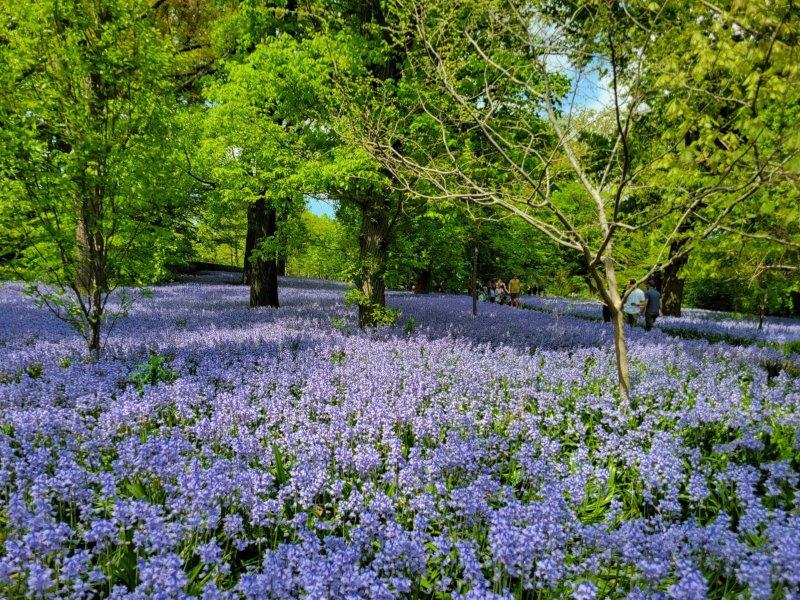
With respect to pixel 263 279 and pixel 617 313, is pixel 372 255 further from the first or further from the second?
pixel 617 313

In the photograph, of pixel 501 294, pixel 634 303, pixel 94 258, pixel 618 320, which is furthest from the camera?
pixel 501 294

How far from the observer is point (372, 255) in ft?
37.0

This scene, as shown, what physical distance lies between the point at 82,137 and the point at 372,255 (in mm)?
5971

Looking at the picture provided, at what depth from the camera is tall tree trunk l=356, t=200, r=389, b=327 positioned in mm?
11156

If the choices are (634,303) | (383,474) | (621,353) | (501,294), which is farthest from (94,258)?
(501,294)

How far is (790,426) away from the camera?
19.2ft

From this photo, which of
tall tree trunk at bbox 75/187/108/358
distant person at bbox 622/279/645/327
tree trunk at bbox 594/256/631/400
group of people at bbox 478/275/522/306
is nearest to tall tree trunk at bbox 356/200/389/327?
tall tree trunk at bbox 75/187/108/358

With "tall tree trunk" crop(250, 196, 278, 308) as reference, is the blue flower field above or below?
below

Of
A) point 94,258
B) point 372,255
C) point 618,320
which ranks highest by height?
point 372,255

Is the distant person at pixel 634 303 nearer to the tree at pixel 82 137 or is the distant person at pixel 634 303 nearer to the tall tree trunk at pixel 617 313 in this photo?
the tall tree trunk at pixel 617 313

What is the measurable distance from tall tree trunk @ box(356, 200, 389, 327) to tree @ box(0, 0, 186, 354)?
4.54m

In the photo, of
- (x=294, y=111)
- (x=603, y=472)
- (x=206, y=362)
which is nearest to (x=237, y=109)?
(x=294, y=111)

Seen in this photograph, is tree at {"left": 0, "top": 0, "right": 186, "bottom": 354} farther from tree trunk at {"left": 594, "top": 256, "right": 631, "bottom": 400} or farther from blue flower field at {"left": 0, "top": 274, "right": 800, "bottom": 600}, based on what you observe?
tree trunk at {"left": 594, "top": 256, "right": 631, "bottom": 400}

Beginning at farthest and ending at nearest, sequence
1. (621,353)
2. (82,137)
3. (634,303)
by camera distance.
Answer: (634,303), (82,137), (621,353)
